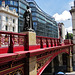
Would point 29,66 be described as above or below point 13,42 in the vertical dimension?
below

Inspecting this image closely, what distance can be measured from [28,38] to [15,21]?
33.4 meters

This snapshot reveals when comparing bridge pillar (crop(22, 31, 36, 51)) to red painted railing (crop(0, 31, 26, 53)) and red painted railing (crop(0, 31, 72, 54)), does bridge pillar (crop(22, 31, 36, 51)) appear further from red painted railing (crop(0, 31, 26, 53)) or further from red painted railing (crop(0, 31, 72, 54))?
red painted railing (crop(0, 31, 26, 53))

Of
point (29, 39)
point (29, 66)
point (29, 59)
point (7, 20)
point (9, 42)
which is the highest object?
point (7, 20)

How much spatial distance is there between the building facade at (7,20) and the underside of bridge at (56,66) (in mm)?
18880

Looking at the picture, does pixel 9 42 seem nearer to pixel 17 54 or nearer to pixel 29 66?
pixel 17 54

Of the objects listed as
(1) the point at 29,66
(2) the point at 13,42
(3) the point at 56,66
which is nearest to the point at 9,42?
(2) the point at 13,42

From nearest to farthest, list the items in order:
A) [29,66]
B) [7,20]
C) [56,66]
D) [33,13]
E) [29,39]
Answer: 1. [29,66]
2. [29,39]
3. [56,66]
4. [7,20]
5. [33,13]

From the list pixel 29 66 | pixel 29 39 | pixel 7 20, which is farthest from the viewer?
pixel 7 20

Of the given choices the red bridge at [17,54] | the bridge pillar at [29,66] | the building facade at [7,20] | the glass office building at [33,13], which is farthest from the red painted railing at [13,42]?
the glass office building at [33,13]

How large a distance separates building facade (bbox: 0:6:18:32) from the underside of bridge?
18.9m

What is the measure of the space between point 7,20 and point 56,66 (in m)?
21.4

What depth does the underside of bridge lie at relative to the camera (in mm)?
19156

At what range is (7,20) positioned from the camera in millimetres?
33688

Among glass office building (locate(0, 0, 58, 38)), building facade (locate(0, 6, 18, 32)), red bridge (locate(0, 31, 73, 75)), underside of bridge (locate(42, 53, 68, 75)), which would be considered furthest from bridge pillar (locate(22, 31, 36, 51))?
glass office building (locate(0, 0, 58, 38))
